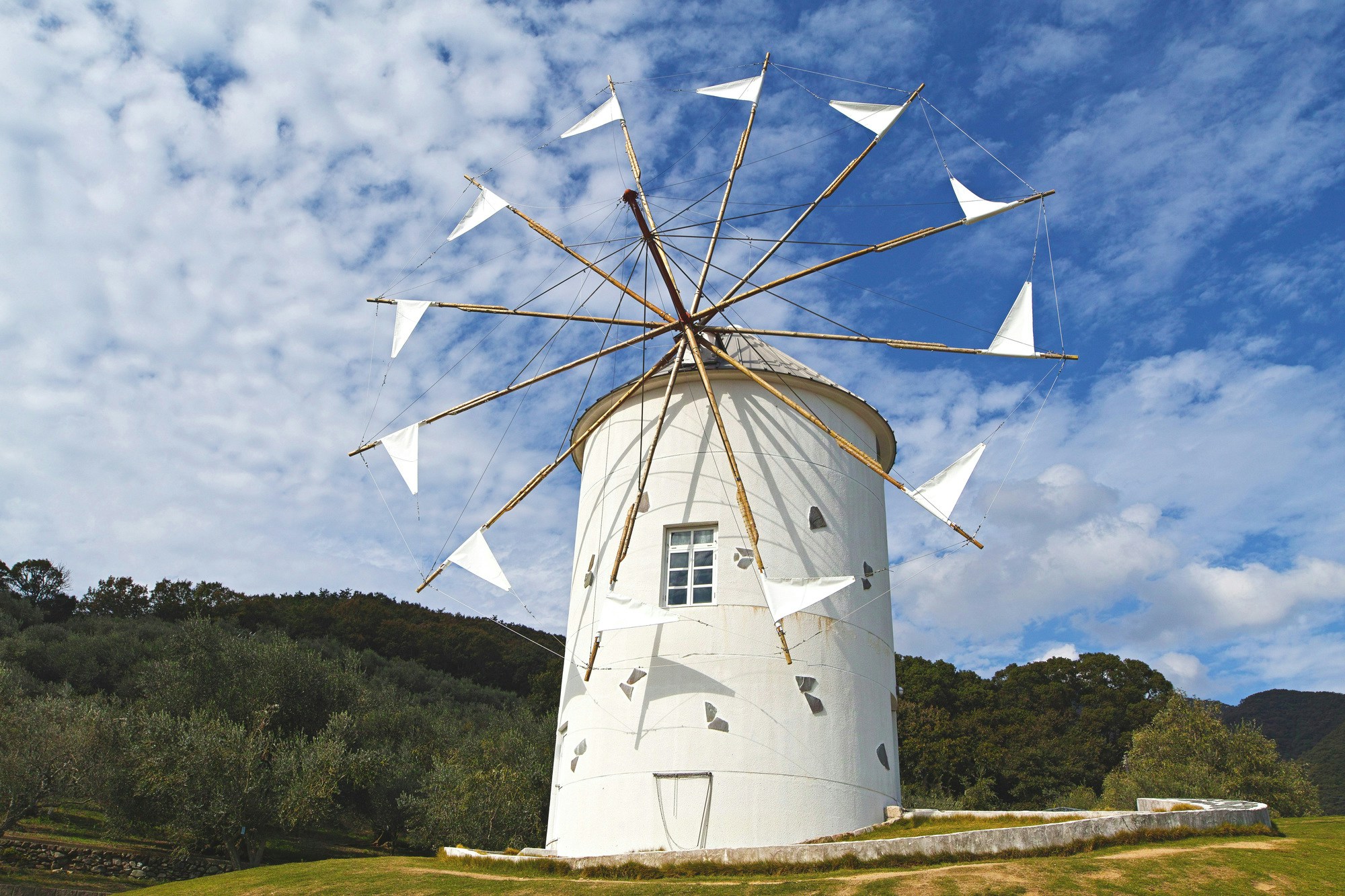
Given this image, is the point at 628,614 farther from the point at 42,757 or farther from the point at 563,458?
the point at 42,757

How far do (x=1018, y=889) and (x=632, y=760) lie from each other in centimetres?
667

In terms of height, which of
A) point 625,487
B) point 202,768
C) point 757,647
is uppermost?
point 625,487

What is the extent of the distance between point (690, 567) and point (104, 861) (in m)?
19.2

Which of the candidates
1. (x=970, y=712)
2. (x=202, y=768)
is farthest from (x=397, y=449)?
(x=970, y=712)

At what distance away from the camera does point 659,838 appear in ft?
46.8

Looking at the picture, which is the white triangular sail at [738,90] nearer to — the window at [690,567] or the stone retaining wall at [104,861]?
the window at [690,567]

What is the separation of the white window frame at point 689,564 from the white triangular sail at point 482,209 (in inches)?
276

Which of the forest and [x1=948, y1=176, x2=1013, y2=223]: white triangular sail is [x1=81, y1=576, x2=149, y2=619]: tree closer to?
the forest

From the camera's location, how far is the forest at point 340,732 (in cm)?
2447

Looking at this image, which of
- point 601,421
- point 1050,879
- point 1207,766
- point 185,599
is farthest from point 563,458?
point 185,599

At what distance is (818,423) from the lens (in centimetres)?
1588

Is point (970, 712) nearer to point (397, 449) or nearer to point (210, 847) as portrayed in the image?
point (210, 847)

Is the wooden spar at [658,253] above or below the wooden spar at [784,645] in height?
above

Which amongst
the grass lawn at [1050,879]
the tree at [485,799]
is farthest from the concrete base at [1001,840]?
the tree at [485,799]
